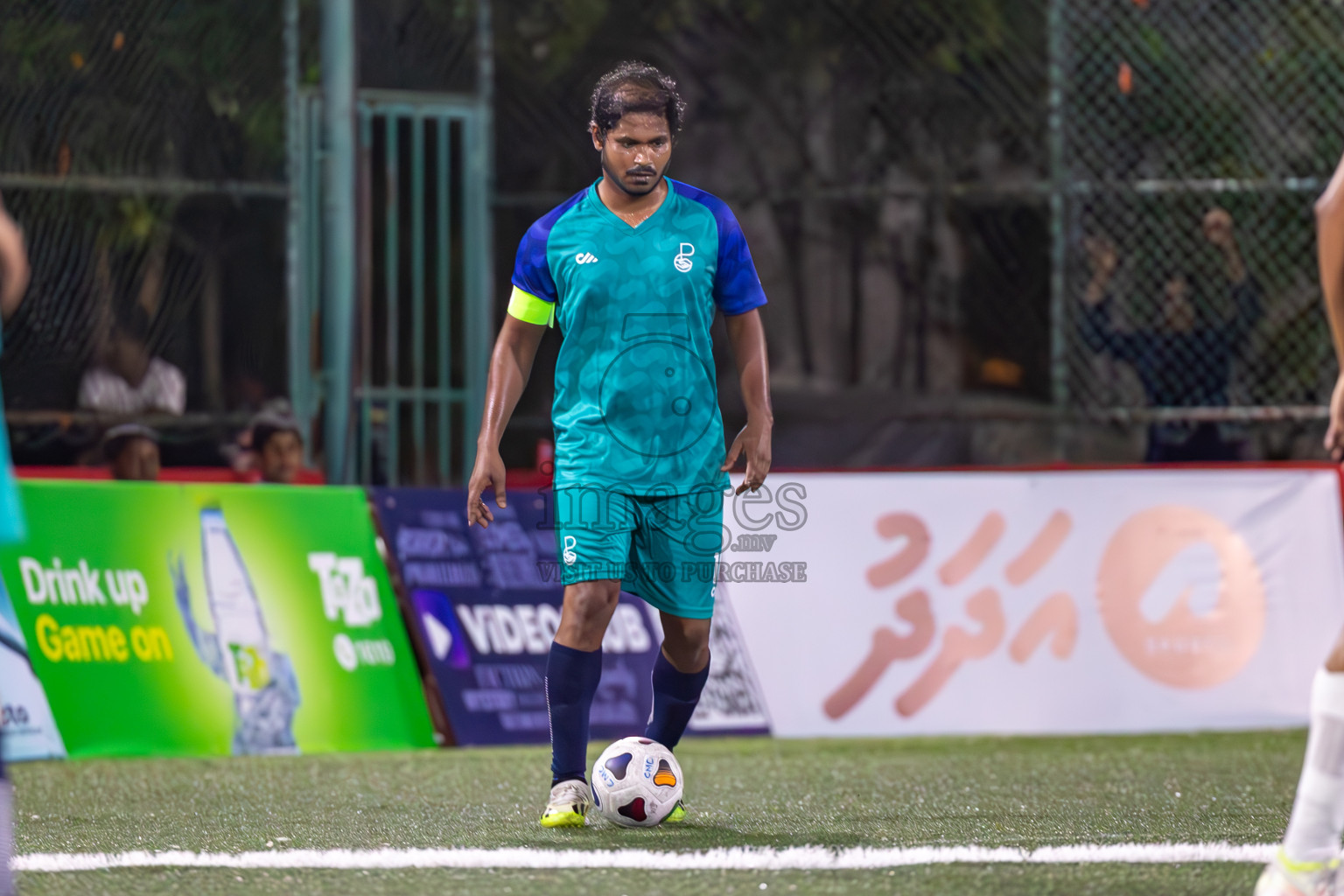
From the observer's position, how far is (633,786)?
474 centimetres

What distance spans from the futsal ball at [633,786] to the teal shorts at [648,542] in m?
0.41

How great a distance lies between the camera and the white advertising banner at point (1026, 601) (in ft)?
27.1

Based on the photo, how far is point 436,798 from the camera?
18.5 feet

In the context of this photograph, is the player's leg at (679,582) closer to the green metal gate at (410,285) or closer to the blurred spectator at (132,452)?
the blurred spectator at (132,452)

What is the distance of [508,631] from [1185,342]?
4.52 metres

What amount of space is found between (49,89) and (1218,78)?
6.59 metres

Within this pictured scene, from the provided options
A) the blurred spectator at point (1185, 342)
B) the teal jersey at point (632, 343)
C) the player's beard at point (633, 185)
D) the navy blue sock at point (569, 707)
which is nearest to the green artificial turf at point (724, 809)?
the navy blue sock at point (569, 707)

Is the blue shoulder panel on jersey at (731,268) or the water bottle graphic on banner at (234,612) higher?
the blue shoulder panel on jersey at (731,268)

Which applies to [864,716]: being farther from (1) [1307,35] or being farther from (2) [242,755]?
(1) [1307,35]

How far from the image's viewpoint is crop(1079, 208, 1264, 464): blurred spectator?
1028cm

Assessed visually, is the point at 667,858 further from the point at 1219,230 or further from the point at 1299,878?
the point at 1219,230

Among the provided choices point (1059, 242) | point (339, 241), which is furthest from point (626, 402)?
point (1059, 242)

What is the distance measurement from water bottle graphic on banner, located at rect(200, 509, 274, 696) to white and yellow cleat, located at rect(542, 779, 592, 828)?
10.3ft

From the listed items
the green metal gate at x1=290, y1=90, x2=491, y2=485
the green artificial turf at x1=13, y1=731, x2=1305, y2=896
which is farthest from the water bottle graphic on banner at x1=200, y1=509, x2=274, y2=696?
the green metal gate at x1=290, y1=90, x2=491, y2=485
